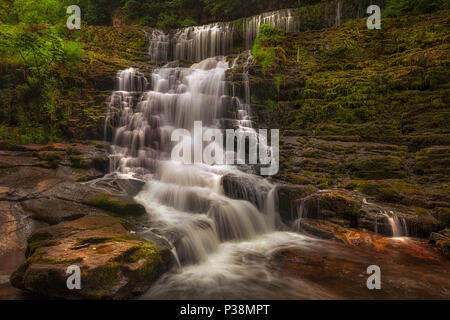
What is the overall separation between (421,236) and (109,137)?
423 inches

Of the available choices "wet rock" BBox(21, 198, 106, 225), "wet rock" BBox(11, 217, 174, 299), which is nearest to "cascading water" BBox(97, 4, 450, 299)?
"wet rock" BBox(11, 217, 174, 299)

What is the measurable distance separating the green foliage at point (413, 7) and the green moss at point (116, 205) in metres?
15.3

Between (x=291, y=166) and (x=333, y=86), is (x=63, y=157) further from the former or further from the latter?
(x=333, y=86)

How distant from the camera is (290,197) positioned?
7.13 meters

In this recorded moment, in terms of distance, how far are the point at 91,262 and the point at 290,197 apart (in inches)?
211

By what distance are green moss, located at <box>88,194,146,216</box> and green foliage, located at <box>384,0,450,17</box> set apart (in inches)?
603

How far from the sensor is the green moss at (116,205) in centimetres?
575

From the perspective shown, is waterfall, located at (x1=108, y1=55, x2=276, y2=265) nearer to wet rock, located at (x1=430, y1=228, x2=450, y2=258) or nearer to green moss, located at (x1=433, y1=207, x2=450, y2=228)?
wet rock, located at (x1=430, y1=228, x2=450, y2=258)

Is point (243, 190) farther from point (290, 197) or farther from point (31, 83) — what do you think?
point (31, 83)

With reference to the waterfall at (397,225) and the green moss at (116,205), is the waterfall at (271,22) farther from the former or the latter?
the green moss at (116,205)

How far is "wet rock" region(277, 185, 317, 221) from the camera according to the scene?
7055 millimetres

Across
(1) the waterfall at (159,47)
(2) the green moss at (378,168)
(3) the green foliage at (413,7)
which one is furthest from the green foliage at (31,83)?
(3) the green foliage at (413,7)

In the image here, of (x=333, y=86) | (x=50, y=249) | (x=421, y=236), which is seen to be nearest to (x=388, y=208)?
(x=421, y=236)

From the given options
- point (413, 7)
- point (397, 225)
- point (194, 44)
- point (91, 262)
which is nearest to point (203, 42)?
point (194, 44)
